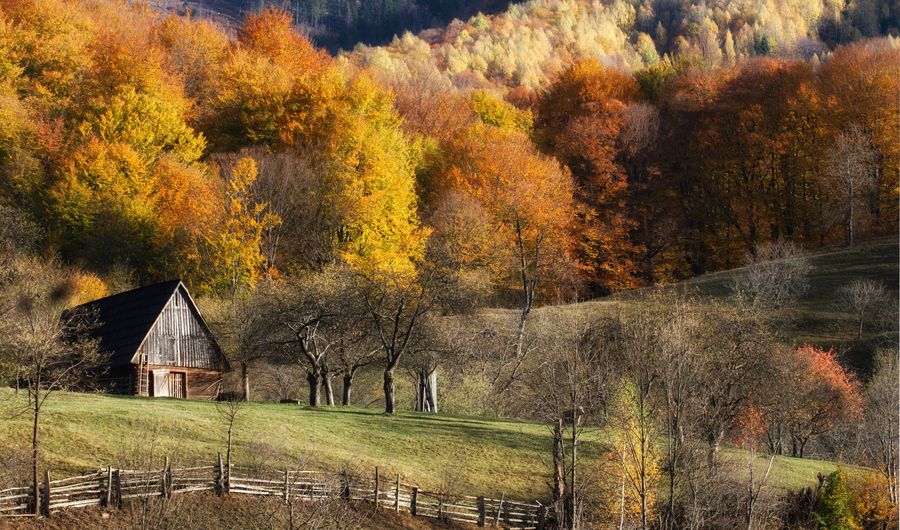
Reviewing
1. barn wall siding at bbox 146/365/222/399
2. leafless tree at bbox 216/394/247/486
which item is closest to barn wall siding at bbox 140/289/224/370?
barn wall siding at bbox 146/365/222/399

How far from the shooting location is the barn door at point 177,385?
53.7m

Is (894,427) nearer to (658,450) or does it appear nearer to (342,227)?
(658,450)

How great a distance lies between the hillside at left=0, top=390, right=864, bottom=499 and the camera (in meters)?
36.3

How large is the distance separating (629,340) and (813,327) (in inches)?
654

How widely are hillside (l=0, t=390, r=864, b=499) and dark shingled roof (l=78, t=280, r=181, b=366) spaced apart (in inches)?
235

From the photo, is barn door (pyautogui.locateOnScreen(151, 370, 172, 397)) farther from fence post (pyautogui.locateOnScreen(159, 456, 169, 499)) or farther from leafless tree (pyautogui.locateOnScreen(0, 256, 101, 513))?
fence post (pyautogui.locateOnScreen(159, 456, 169, 499))

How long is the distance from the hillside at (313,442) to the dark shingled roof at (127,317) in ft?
19.5

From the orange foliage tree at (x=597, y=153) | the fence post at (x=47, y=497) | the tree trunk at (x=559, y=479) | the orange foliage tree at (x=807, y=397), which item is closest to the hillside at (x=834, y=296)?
the orange foliage tree at (x=807, y=397)

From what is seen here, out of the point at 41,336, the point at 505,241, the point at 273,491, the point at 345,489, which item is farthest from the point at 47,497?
the point at 505,241

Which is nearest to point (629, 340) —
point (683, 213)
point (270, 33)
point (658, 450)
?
point (658, 450)

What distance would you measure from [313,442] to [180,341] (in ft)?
52.1

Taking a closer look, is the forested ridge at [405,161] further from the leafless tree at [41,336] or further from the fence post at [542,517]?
the fence post at [542,517]

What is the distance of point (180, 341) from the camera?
53.4 meters

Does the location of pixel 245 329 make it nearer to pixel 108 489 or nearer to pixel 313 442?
pixel 313 442
